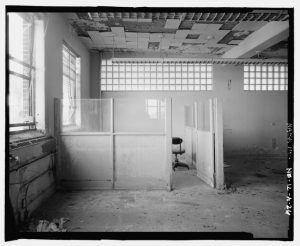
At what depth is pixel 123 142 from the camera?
498 centimetres

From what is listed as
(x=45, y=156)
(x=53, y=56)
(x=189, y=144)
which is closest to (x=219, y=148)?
(x=189, y=144)

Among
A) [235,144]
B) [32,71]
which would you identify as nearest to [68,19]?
[32,71]

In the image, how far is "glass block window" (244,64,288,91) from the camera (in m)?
9.13

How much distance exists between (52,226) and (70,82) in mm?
3870

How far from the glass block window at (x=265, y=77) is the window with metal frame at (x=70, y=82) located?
555 centimetres

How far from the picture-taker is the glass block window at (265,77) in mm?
9133

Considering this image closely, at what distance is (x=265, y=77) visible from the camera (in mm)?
9211

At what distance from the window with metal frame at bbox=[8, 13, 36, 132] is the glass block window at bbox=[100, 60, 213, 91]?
14.4 ft

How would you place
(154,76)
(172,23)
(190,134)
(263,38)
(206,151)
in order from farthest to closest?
(154,76) → (190,134) → (263,38) → (172,23) → (206,151)

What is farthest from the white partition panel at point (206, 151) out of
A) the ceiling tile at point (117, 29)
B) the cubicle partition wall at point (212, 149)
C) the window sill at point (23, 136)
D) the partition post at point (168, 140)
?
the window sill at point (23, 136)

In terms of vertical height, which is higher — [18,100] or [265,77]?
[265,77]

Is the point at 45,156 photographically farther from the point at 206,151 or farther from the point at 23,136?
the point at 206,151

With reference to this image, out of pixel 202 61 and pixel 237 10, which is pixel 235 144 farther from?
pixel 237 10

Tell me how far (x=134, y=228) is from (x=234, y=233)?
47.8 inches
